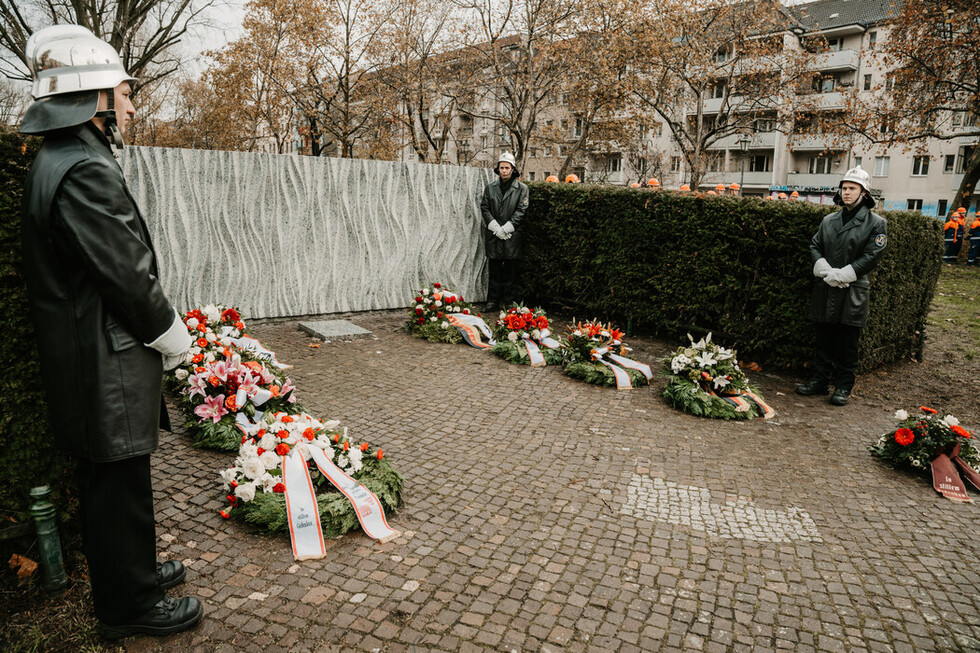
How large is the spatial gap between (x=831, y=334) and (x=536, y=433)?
3.94 metres

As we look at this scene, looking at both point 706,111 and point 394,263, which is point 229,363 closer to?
point 394,263

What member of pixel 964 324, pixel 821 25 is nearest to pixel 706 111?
pixel 821 25

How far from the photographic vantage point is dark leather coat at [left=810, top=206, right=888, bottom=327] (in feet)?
22.7

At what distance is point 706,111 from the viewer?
196ft

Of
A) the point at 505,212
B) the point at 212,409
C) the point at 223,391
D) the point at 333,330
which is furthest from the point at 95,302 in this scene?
the point at 505,212

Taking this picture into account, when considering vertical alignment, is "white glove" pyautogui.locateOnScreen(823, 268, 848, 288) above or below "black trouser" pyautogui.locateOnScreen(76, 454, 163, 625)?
above

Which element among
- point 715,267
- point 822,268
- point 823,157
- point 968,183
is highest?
point 823,157

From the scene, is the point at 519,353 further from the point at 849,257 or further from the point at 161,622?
the point at 161,622

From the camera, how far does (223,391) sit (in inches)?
211

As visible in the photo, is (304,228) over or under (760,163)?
under

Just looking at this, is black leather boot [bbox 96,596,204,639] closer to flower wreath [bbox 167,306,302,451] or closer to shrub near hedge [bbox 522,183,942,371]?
flower wreath [bbox 167,306,302,451]

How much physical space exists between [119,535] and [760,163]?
217ft

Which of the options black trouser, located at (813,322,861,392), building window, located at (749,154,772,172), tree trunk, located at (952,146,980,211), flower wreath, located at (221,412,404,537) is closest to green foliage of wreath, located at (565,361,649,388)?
black trouser, located at (813,322,861,392)

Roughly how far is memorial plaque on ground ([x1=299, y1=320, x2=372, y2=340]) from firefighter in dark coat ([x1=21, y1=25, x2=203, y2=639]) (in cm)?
623
